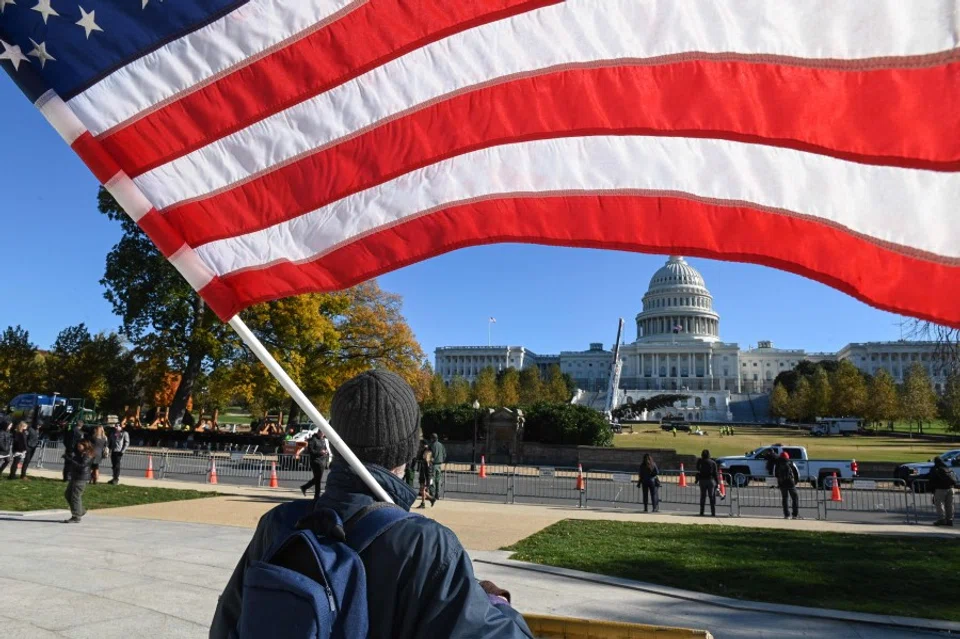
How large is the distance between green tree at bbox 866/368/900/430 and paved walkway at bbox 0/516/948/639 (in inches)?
3046

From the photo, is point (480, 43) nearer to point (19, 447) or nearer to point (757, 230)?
point (757, 230)

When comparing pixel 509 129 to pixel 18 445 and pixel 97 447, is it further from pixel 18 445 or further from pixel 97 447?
pixel 18 445

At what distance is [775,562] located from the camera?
10664 millimetres

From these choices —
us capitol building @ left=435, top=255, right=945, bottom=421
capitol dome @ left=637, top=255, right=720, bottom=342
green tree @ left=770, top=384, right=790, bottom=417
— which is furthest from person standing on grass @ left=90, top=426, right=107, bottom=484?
capitol dome @ left=637, top=255, right=720, bottom=342

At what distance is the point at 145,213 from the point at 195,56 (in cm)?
85

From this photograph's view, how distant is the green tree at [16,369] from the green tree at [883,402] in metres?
76.6

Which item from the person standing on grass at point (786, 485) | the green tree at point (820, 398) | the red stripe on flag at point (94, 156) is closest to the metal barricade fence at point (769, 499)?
the person standing on grass at point (786, 485)

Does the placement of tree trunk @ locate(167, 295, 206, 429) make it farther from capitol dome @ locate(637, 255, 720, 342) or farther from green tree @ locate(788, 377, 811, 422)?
capitol dome @ locate(637, 255, 720, 342)

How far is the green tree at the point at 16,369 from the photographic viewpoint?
48281 millimetres

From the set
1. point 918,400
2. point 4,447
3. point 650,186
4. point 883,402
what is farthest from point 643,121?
point 883,402

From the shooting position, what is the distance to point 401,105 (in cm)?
392

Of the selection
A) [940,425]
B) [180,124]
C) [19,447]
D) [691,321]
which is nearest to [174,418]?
[19,447]

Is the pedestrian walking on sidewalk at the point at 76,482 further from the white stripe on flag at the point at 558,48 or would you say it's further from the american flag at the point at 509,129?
the white stripe on flag at the point at 558,48

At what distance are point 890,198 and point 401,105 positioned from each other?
2464 millimetres
